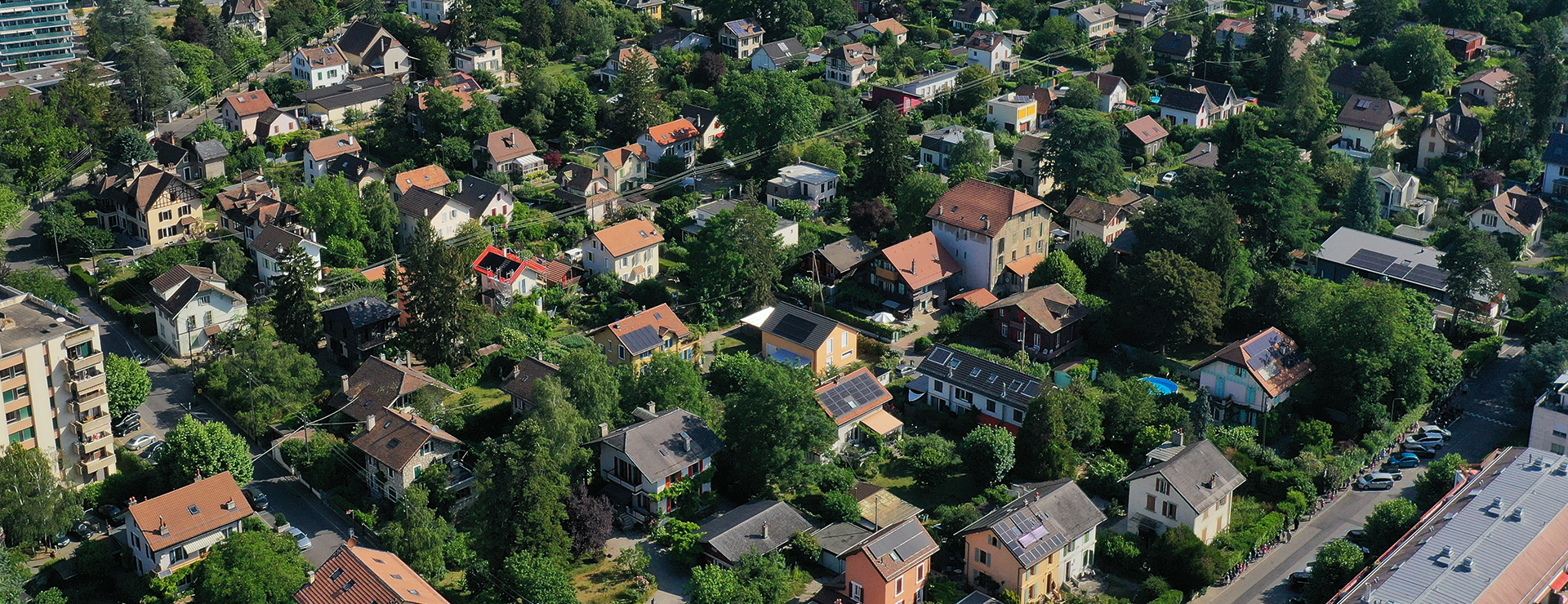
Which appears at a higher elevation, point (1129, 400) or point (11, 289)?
point (11, 289)

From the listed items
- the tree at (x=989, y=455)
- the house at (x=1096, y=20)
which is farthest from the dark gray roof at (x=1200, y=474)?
the house at (x=1096, y=20)

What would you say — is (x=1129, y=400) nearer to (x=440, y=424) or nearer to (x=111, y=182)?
(x=440, y=424)

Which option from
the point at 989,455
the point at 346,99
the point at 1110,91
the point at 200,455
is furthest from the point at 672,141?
the point at 200,455

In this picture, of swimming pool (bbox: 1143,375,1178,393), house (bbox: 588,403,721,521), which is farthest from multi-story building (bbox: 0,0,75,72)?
swimming pool (bbox: 1143,375,1178,393)

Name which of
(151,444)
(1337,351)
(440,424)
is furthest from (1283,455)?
(151,444)

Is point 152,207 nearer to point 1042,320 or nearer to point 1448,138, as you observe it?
point 1042,320

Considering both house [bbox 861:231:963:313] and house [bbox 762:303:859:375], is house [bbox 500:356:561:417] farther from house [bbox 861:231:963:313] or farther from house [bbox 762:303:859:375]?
house [bbox 861:231:963:313]
